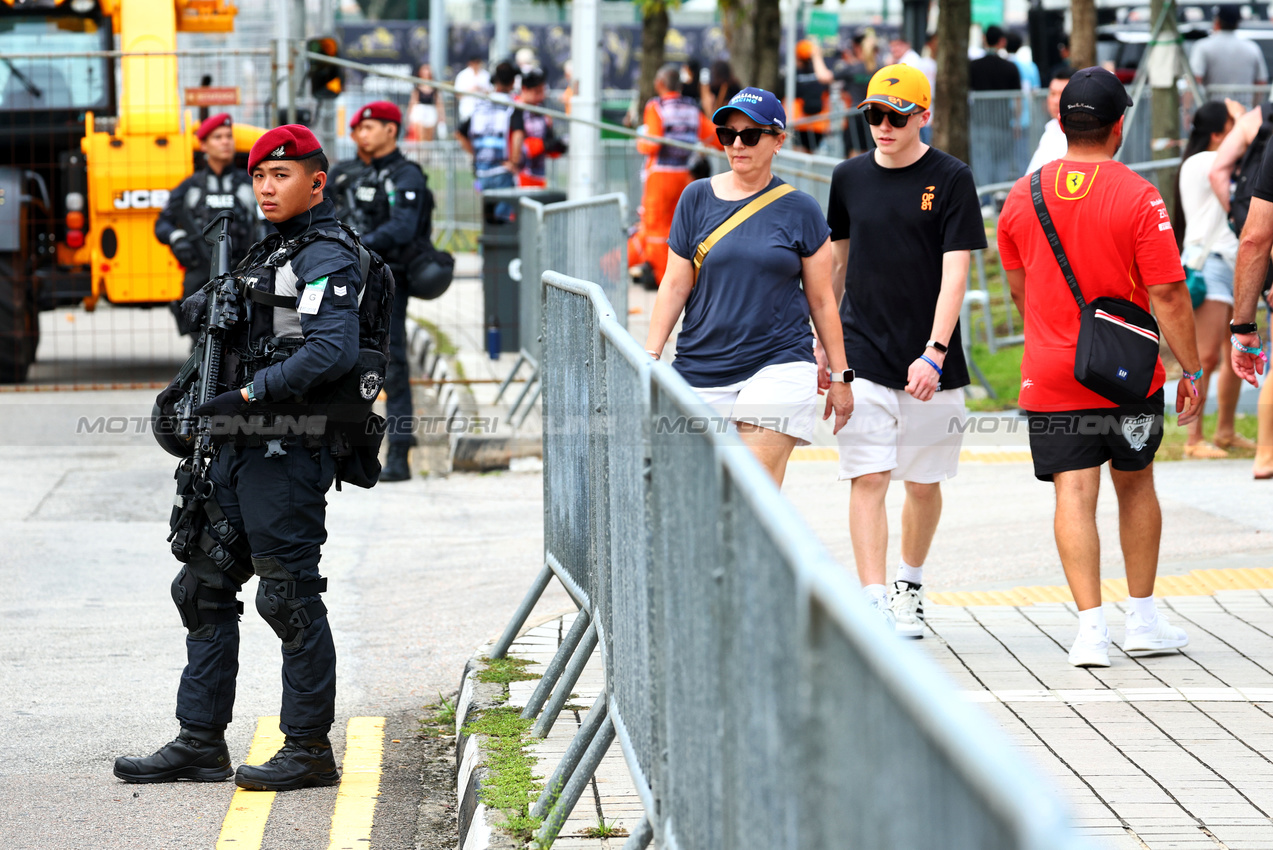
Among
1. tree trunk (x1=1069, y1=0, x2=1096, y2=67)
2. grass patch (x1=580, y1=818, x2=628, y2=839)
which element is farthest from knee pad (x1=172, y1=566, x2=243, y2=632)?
tree trunk (x1=1069, y1=0, x2=1096, y2=67)

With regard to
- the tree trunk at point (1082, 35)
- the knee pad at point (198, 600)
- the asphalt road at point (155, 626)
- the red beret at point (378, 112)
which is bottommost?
the asphalt road at point (155, 626)

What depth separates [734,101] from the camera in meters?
5.56

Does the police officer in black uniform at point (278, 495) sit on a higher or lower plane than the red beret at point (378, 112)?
lower

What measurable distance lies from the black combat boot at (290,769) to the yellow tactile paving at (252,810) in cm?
Result: 4

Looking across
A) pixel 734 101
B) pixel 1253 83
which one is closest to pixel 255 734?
pixel 734 101

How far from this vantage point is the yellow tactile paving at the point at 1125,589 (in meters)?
6.49

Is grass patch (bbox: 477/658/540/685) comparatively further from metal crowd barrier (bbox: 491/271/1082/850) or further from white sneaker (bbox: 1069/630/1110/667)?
white sneaker (bbox: 1069/630/1110/667)

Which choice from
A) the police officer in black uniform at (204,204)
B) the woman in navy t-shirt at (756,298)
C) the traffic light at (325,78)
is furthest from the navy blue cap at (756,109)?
the traffic light at (325,78)

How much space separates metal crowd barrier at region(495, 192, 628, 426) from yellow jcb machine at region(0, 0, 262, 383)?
3.15 metres

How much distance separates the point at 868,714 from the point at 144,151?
12020 millimetres

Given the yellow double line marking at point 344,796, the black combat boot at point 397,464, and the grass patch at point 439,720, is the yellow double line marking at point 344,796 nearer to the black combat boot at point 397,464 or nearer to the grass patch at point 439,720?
the grass patch at point 439,720

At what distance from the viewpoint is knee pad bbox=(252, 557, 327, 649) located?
4695mm

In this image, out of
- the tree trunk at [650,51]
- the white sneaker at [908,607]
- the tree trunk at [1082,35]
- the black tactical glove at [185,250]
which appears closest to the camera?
the white sneaker at [908,607]

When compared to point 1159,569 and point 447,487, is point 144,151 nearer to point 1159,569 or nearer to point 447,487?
point 447,487
